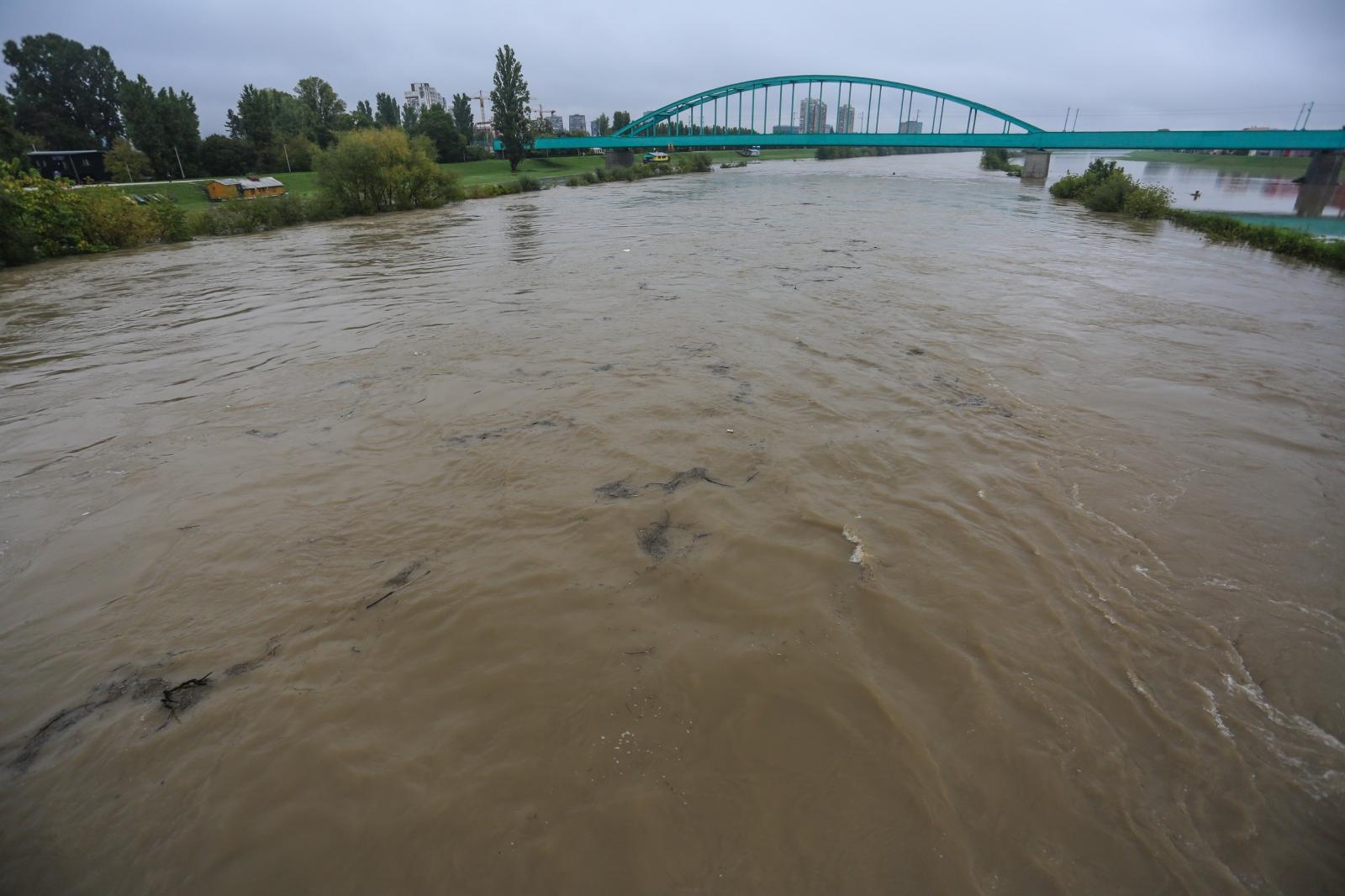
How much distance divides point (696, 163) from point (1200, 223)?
251 ft

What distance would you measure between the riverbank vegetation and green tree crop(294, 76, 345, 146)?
8655 centimetres

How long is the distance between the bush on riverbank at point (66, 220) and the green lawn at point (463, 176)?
2595mm

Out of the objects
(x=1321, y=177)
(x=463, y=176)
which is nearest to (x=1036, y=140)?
(x=1321, y=177)

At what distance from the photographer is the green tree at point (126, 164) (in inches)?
2012

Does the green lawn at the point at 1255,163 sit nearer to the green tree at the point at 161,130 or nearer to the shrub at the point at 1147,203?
the shrub at the point at 1147,203

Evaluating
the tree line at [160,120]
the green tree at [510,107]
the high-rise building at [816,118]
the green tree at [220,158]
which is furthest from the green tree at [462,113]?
the high-rise building at [816,118]

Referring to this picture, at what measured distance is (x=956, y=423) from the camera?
6750 millimetres

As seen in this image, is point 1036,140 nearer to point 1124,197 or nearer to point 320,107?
point 1124,197

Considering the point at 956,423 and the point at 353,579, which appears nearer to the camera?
the point at 353,579

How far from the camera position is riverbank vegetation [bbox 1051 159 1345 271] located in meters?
19.2

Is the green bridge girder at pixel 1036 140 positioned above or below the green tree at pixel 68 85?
below

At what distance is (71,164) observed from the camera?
54.0m

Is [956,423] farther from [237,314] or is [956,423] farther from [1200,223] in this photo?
[1200,223]

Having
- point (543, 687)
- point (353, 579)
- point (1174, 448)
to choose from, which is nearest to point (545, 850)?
point (543, 687)
